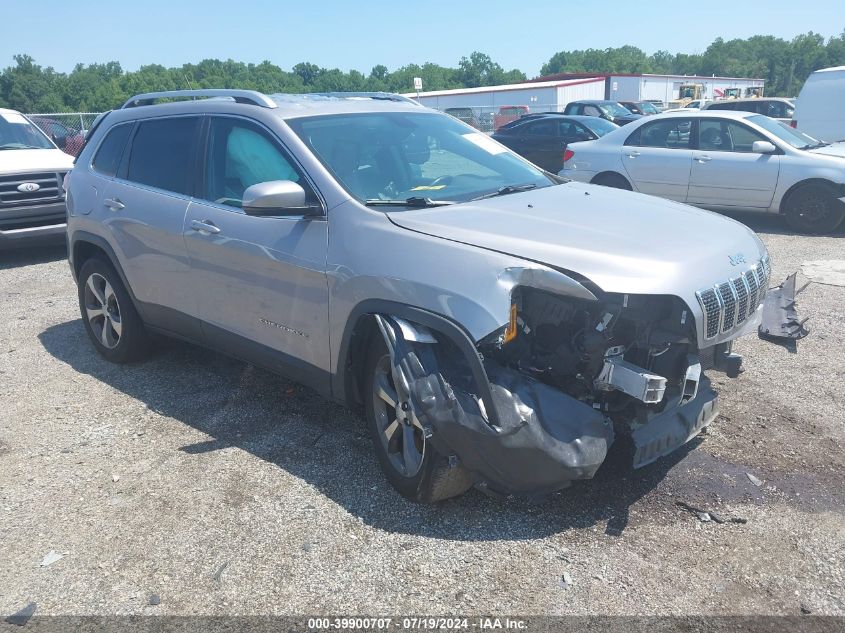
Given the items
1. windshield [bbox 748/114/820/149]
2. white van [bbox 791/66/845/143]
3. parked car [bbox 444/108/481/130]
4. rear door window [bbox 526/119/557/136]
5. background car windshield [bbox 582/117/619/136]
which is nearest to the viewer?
windshield [bbox 748/114/820/149]

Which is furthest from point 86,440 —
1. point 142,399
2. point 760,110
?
point 760,110

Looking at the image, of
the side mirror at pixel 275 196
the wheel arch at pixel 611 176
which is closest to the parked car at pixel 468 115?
the wheel arch at pixel 611 176

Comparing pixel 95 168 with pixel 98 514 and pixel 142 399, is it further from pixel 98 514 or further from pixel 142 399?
pixel 98 514

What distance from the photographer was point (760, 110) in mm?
18312

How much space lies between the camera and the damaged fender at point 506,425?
3.04 meters

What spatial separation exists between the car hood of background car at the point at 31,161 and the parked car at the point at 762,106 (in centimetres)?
1418

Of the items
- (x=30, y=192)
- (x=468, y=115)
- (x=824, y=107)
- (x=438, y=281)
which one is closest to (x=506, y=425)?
(x=438, y=281)

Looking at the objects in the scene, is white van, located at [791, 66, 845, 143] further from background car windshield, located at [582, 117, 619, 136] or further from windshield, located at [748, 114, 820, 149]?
windshield, located at [748, 114, 820, 149]

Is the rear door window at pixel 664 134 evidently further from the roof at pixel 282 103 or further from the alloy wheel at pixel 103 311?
the alloy wheel at pixel 103 311

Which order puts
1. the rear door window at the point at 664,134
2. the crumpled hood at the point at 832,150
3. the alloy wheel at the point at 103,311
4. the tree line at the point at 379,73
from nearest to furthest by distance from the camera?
the alloy wheel at the point at 103,311 < the crumpled hood at the point at 832,150 < the rear door window at the point at 664,134 < the tree line at the point at 379,73

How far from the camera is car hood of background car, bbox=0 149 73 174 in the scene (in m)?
9.35

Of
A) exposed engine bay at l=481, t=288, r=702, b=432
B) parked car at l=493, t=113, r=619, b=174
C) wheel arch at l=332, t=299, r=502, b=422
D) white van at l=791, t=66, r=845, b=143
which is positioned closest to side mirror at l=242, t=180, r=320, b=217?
wheel arch at l=332, t=299, r=502, b=422

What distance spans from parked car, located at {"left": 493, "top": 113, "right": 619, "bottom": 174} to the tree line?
1114 inches

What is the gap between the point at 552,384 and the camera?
3324 mm
